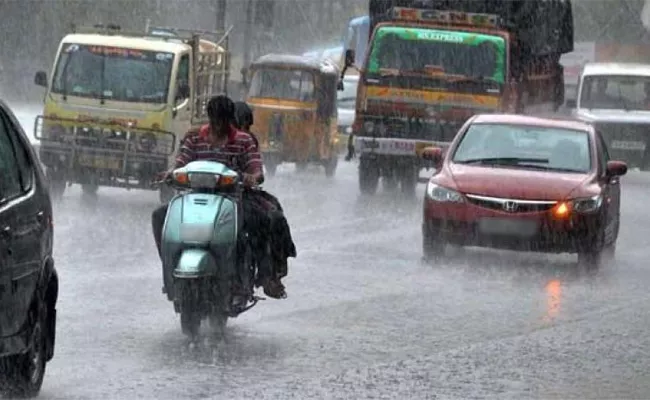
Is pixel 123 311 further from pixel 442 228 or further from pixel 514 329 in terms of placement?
pixel 442 228

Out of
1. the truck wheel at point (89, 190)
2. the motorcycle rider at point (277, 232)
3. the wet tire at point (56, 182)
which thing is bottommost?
the truck wheel at point (89, 190)

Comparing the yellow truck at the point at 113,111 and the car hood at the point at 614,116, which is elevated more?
the yellow truck at the point at 113,111

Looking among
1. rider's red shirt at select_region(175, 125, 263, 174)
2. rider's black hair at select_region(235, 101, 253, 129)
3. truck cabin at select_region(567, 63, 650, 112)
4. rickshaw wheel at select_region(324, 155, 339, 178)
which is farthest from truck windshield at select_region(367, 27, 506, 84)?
rider's red shirt at select_region(175, 125, 263, 174)

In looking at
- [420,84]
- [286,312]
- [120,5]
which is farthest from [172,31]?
[120,5]

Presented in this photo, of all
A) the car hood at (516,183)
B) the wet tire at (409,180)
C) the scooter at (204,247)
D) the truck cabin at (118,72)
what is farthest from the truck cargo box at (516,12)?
the scooter at (204,247)

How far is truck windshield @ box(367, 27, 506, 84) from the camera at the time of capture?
27750mm

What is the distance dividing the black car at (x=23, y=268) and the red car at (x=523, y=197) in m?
8.37

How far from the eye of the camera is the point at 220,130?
1250 centimetres

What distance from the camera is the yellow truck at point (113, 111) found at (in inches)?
943

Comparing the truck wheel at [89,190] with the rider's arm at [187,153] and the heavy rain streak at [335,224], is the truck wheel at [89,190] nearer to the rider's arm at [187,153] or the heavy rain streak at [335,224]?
the heavy rain streak at [335,224]

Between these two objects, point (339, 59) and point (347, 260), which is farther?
point (339, 59)

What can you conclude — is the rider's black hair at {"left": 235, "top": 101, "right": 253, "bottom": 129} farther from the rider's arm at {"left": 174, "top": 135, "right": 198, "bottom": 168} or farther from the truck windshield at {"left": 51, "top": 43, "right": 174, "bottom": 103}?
the truck windshield at {"left": 51, "top": 43, "right": 174, "bottom": 103}

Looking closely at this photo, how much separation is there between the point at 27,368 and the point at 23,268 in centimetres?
52

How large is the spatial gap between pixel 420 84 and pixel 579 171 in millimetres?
9409
